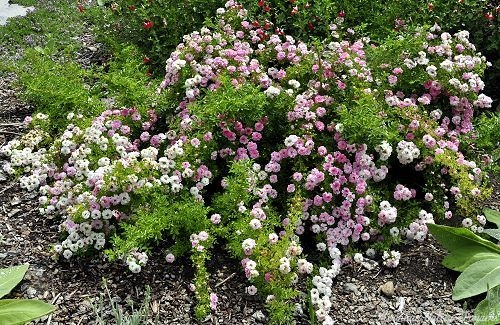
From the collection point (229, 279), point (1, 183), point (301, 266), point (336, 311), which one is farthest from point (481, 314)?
point (1, 183)

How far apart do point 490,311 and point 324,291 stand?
80cm

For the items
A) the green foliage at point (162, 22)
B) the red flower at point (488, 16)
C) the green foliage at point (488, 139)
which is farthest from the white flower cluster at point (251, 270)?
the red flower at point (488, 16)

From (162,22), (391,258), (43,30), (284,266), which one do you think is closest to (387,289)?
(391,258)

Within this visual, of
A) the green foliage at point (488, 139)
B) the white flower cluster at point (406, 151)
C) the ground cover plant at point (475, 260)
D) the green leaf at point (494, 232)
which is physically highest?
the white flower cluster at point (406, 151)

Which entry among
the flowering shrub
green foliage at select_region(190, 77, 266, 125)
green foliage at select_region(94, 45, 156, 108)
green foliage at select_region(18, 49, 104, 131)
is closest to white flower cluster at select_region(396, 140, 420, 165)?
the flowering shrub

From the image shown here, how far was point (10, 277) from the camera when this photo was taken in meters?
3.18

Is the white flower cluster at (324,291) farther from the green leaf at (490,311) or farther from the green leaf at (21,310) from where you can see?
the green leaf at (21,310)

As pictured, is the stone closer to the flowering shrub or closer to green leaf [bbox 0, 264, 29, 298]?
the flowering shrub

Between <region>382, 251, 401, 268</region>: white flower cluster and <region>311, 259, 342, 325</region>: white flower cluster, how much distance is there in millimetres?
256

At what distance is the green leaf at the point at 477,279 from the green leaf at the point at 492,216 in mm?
345

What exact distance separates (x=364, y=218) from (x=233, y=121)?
94 centimetres

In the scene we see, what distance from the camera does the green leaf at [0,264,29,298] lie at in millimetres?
3115

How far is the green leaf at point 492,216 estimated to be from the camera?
11.7 feet

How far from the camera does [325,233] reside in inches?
138
